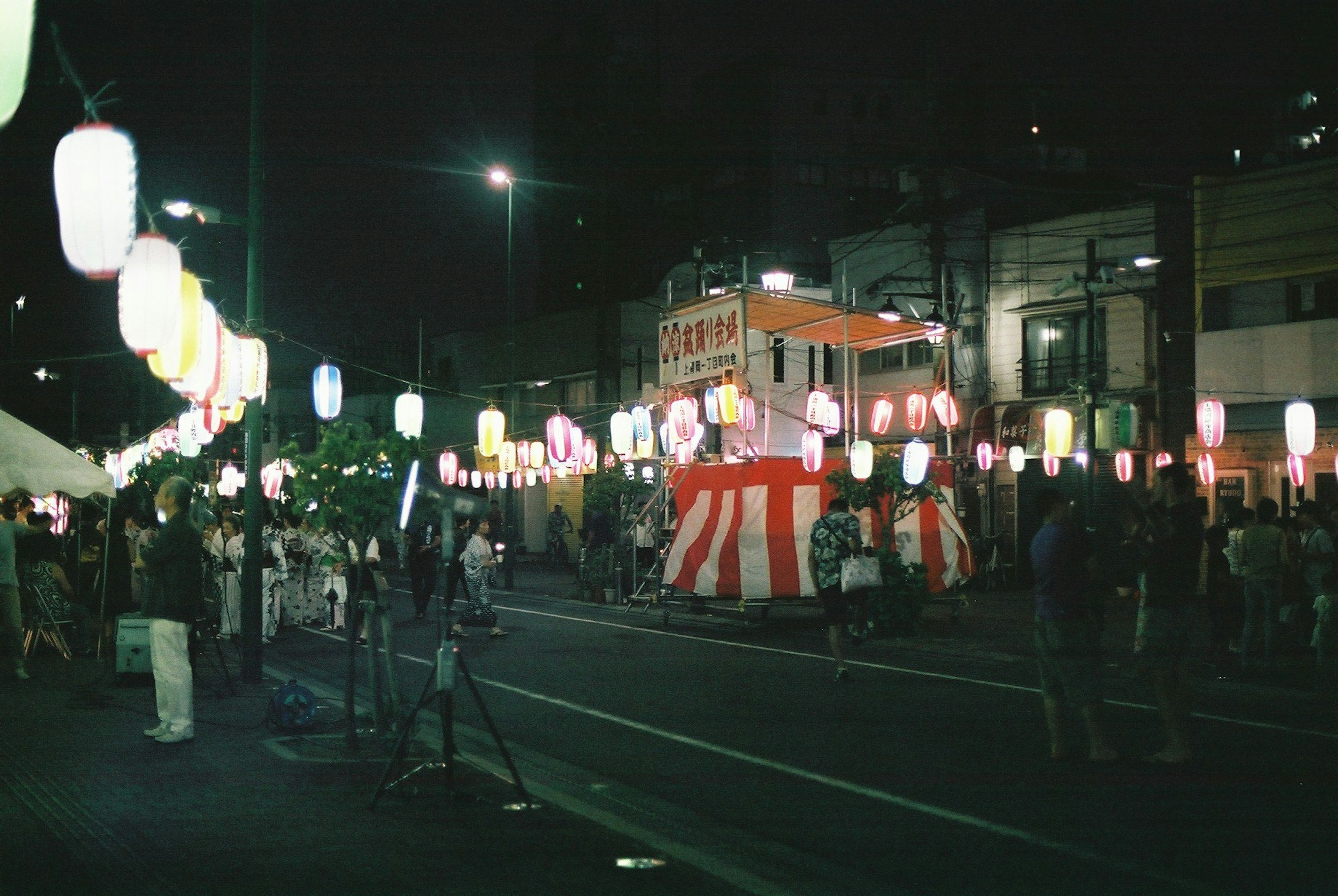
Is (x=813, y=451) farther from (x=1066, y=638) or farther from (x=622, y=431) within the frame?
(x=1066, y=638)

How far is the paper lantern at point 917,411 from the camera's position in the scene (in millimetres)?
22969

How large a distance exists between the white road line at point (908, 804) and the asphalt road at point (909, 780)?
2 centimetres

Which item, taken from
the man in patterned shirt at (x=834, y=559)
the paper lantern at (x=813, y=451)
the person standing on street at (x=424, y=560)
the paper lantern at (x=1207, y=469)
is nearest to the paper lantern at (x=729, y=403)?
the paper lantern at (x=813, y=451)

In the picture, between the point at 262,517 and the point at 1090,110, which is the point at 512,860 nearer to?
the point at 262,517

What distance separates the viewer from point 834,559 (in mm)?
13602

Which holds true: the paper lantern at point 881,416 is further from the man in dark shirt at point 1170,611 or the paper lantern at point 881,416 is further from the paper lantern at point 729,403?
the man in dark shirt at point 1170,611

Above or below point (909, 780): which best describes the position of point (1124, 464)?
above

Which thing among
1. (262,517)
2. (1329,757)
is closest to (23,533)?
(262,517)

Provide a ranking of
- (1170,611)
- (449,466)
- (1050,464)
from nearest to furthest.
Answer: (1170,611) → (1050,464) → (449,466)

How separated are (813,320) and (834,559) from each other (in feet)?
31.7

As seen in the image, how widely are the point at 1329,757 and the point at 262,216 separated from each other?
1204cm

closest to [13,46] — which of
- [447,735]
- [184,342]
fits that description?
[447,735]

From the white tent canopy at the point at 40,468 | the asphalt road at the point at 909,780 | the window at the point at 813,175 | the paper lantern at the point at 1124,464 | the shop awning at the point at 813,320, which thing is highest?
the window at the point at 813,175

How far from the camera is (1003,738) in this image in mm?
9867
